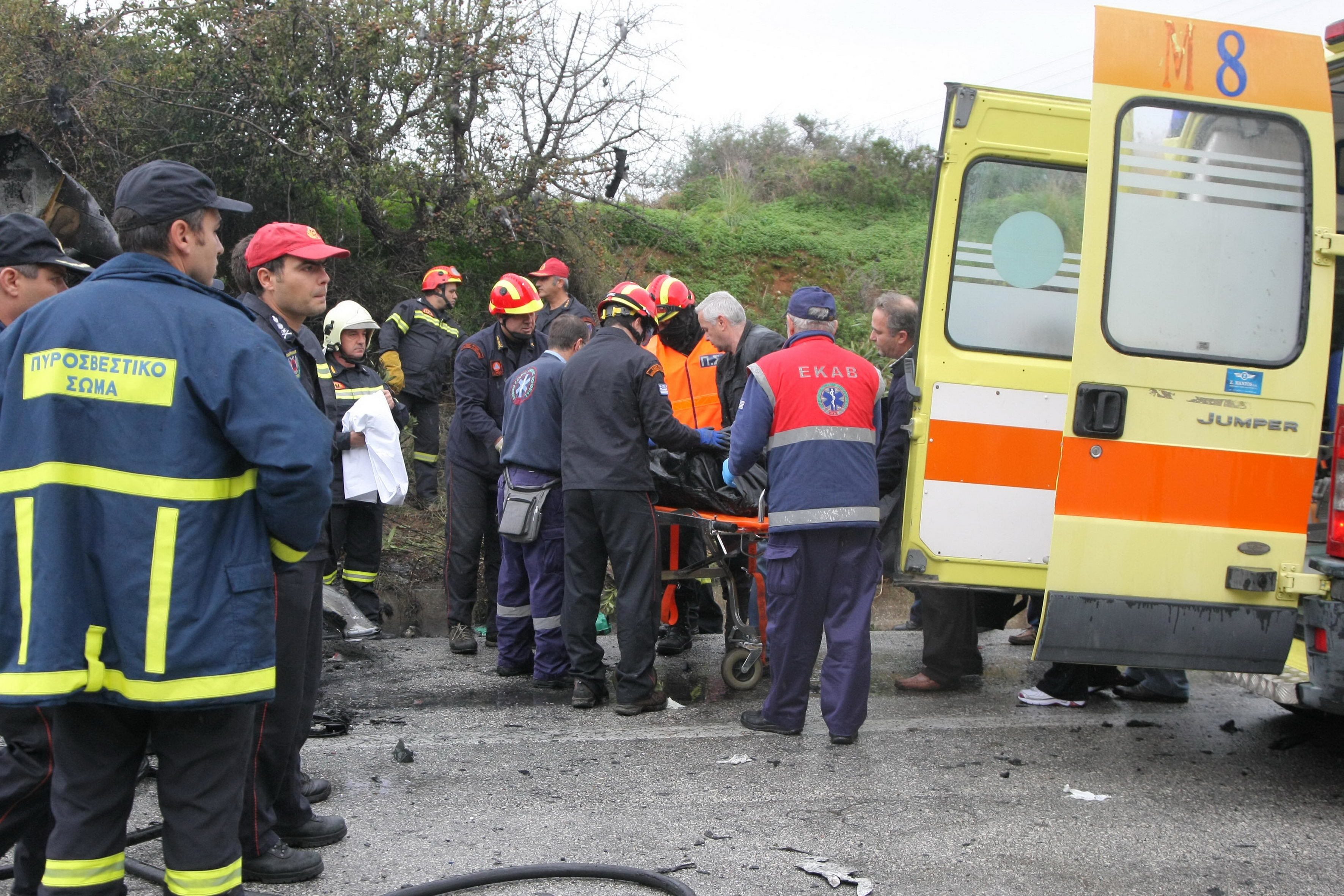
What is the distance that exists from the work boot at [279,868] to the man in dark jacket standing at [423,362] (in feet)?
17.4

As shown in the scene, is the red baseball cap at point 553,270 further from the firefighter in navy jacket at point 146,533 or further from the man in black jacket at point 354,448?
the firefighter in navy jacket at point 146,533

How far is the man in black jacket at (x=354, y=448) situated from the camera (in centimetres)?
646

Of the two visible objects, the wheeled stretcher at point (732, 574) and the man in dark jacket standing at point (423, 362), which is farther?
the man in dark jacket standing at point (423, 362)

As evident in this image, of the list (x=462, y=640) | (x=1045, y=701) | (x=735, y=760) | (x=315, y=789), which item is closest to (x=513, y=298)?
(x=462, y=640)

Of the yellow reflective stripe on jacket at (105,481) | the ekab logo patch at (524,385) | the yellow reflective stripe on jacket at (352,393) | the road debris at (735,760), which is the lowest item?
the road debris at (735,760)

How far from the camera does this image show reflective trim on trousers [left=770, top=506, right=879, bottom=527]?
472 centimetres

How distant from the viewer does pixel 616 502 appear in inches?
207

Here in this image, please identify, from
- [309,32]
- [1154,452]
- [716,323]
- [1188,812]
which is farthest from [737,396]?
[309,32]

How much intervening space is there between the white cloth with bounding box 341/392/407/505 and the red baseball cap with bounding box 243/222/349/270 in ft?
9.74

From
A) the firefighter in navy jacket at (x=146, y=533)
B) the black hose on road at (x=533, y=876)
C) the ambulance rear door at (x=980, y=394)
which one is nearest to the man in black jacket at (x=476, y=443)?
the ambulance rear door at (x=980, y=394)

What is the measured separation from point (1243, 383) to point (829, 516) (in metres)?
1.65

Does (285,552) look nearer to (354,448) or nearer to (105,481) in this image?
(105,481)

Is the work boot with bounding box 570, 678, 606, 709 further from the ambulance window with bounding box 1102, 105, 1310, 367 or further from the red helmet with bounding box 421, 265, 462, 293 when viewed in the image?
the red helmet with bounding box 421, 265, 462, 293

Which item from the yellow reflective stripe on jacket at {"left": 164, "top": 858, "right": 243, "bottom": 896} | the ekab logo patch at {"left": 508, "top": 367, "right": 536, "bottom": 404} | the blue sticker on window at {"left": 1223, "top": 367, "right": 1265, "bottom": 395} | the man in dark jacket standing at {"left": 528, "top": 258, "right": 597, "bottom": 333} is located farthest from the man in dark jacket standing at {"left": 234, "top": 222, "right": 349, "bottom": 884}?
the man in dark jacket standing at {"left": 528, "top": 258, "right": 597, "bottom": 333}
